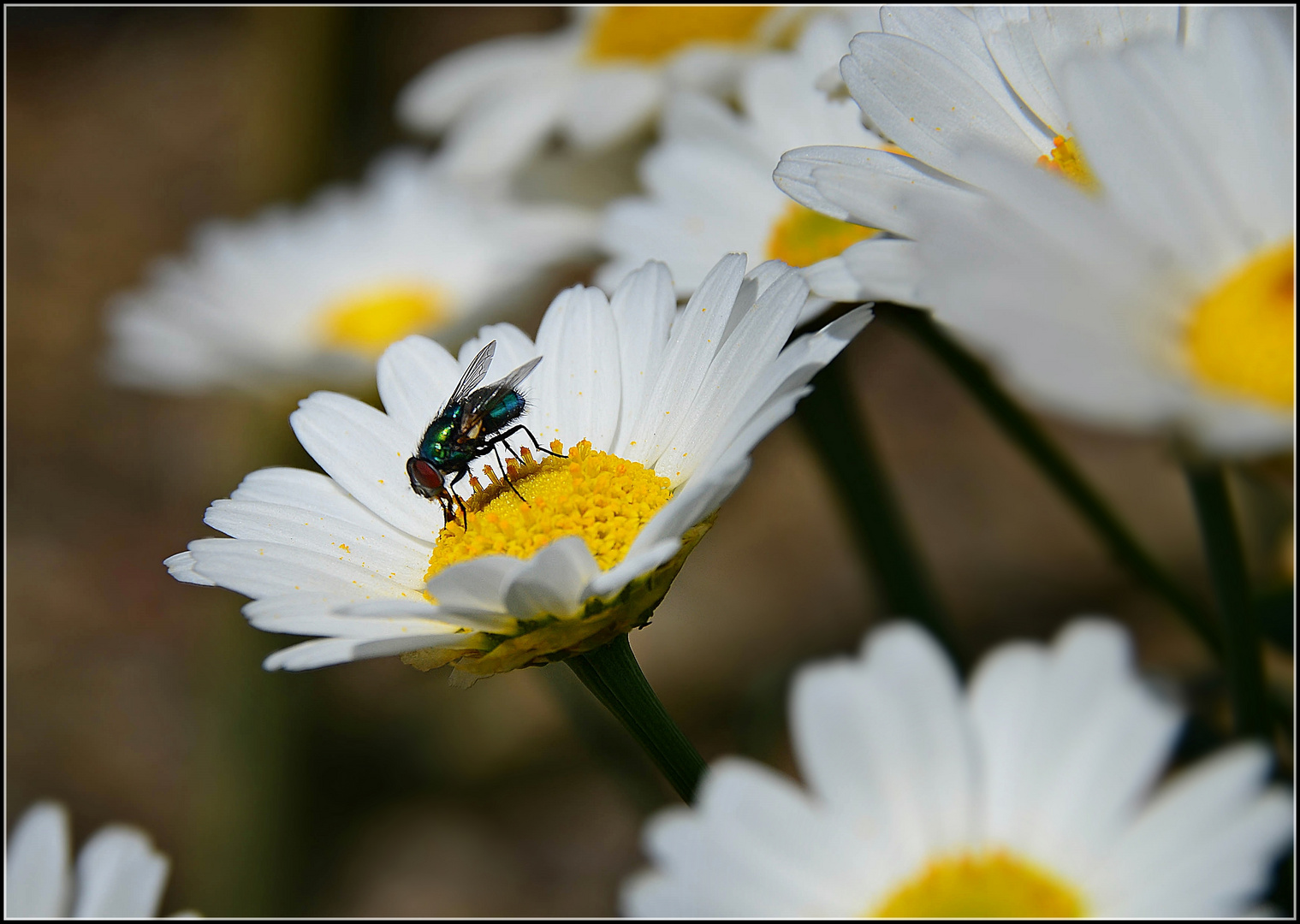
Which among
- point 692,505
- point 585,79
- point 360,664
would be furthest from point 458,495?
point 360,664

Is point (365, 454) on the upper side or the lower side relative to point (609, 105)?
lower

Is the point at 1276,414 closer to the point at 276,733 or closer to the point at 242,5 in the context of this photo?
the point at 276,733

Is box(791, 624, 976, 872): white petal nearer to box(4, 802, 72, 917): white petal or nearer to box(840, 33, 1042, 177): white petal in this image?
box(840, 33, 1042, 177): white petal

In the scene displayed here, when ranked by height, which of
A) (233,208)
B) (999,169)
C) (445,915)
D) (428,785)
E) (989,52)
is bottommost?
(445,915)

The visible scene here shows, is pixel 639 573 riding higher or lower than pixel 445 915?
higher

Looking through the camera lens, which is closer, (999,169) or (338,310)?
(999,169)

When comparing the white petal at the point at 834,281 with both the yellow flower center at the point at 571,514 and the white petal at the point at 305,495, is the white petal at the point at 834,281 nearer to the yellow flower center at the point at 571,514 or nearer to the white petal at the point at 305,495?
the yellow flower center at the point at 571,514

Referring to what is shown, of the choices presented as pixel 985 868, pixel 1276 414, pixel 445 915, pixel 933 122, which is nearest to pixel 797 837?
pixel 985 868

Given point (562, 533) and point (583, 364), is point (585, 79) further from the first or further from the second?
point (562, 533)
